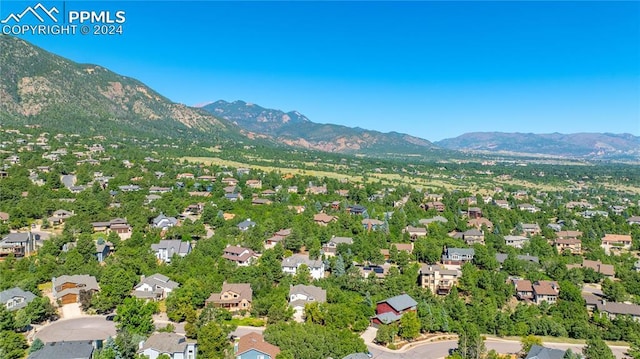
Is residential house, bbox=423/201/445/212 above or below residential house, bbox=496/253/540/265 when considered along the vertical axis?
above

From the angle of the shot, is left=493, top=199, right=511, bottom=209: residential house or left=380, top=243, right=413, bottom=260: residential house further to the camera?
left=493, top=199, right=511, bottom=209: residential house

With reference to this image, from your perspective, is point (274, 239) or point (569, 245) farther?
point (569, 245)

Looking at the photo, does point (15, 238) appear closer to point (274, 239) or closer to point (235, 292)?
point (235, 292)

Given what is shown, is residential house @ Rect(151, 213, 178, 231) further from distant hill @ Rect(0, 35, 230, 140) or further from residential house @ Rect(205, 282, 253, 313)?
distant hill @ Rect(0, 35, 230, 140)

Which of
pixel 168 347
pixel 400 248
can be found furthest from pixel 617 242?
pixel 168 347

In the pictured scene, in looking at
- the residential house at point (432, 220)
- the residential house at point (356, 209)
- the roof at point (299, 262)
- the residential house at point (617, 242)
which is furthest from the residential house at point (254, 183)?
the residential house at point (617, 242)

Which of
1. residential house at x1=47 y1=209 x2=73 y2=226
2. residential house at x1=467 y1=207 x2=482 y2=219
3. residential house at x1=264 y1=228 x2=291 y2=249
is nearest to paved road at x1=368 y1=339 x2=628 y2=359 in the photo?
residential house at x1=264 y1=228 x2=291 y2=249

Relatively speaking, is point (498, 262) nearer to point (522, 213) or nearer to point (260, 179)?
point (522, 213)
